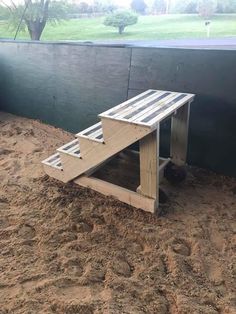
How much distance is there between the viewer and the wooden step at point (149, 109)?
1759 mm

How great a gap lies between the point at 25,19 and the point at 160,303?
4.70 metres

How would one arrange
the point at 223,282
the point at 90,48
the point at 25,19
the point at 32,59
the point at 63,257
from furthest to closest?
the point at 25,19 → the point at 32,59 → the point at 90,48 → the point at 63,257 → the point at 223,282

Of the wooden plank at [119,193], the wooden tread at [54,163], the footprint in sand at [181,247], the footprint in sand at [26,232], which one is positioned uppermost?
the wooden tread at [54,163]

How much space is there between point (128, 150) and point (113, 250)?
1134 millimetres

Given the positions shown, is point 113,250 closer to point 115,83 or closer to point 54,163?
point 54,163

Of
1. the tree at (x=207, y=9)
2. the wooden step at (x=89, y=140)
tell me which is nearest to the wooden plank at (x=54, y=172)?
the wooden step at (x=89, y=140)

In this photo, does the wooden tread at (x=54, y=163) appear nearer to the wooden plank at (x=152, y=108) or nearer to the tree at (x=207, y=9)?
the wooden plank at (x=152, y=108)

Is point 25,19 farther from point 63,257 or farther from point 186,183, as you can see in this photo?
point 63,257

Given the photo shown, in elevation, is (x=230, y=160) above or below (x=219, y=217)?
above

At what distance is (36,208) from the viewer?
82.7 inches

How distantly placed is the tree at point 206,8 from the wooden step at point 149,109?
5.22ft

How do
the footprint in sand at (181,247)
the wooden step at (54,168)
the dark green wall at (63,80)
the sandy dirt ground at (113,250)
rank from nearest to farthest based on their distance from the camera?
the sandy dirt ground at (113,250) < the footprint in sand at (181,247) < the wooden step at (54,168) < the dark green wall at (63,80)

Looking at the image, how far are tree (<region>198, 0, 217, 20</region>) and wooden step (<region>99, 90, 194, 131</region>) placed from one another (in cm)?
159

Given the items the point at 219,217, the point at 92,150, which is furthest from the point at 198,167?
the point at 92,150
